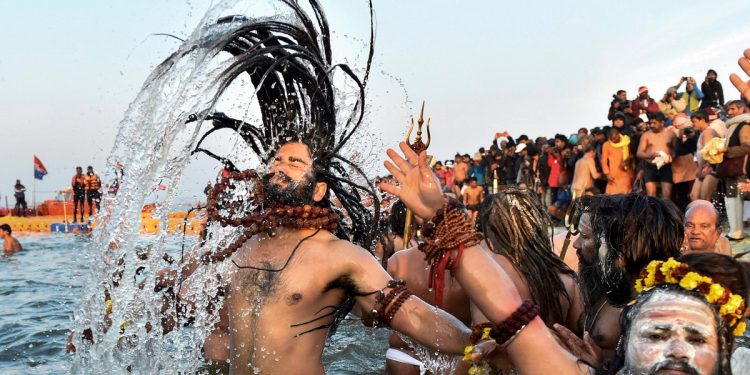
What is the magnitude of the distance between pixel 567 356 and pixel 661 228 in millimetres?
920

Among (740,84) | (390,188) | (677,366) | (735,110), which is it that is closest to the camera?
(677,366)

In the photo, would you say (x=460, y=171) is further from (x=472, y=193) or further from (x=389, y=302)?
(x=389, y=302)

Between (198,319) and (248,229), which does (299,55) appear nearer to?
(248,229)

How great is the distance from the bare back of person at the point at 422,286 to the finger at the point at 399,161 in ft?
4.32

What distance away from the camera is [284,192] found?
146 inches

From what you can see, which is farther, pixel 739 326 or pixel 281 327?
pixel 281 327

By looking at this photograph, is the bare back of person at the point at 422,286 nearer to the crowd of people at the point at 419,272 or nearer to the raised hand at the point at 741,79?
the crowd of people at the point at 419,272

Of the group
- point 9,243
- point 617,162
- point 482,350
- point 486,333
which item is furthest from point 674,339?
point 9,243

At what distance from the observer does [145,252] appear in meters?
4.71

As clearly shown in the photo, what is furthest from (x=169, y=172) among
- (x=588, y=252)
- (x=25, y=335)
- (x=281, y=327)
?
(x=25, y=335)

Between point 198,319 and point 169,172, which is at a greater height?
point 169,172

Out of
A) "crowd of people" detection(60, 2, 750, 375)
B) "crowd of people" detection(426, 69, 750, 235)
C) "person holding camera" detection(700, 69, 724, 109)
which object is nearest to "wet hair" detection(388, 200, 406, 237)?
"crowd of people" detection(426, 69, 750, 235)

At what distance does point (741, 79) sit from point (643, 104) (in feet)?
33.4

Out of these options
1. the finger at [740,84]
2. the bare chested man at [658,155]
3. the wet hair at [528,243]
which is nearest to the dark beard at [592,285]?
the wet hair at [528,243]
